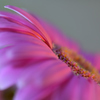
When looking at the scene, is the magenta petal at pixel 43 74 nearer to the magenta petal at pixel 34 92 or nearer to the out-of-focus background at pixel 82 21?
the magenta petal at pixel 34 92

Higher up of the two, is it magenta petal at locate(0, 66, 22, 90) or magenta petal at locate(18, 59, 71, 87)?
magenta petal at locate(18, 59, 71, 87)

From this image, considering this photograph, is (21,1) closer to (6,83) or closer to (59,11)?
(59,11)

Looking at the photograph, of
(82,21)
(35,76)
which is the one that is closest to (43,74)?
(35,76)

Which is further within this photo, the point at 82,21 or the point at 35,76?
the point at 82,21

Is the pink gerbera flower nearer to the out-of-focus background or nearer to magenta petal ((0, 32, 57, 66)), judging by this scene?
magenta petal ((0, 32, 57, 66))

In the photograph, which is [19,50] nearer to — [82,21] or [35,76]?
[35,76]

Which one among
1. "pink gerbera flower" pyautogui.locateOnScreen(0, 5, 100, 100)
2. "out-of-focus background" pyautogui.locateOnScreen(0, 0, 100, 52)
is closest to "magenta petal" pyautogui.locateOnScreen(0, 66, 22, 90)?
"pink gerbera flower" pyautogui.locateOnScreen(0, 5, 100, 100)

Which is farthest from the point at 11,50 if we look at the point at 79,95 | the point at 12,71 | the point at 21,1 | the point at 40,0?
the point at 40,0

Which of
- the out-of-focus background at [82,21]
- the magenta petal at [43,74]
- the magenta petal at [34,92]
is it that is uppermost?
the out-of-focus background at [82,21]

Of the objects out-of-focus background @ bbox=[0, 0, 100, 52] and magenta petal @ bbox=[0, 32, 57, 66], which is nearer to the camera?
magenta petal @ bbox=[0, 32, 57, 66]

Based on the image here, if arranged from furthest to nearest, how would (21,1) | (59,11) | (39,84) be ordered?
1. (59,11)
2. (21,1)
3. (39,84)

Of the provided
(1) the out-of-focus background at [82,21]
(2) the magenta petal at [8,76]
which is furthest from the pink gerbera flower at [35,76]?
(1) the out-of-focus background at [82,21]
